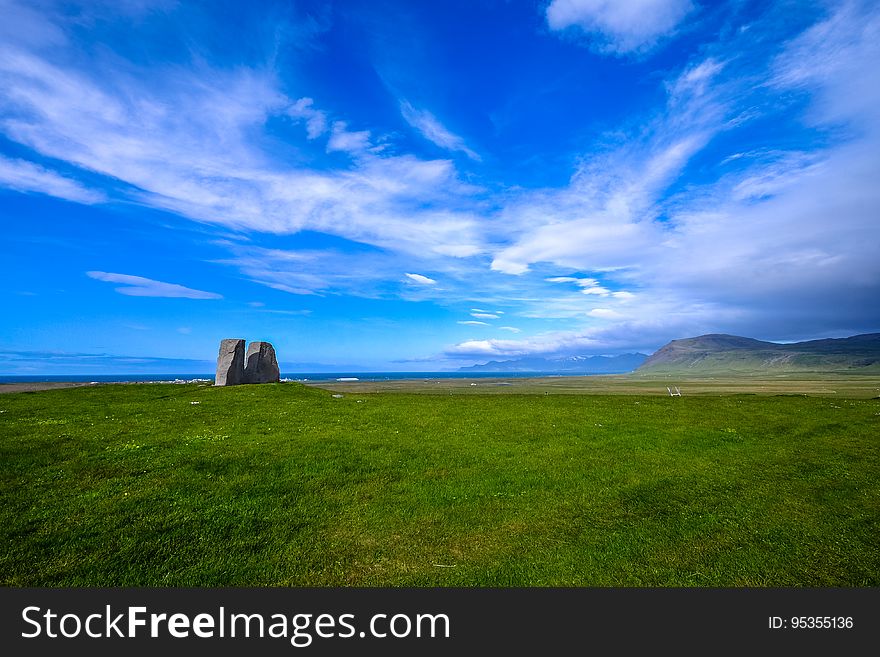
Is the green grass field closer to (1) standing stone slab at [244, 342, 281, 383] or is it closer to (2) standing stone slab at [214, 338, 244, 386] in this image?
(2) standing stone slab at [214, 338, 244, 386]

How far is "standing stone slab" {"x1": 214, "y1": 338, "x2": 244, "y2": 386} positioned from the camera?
4530 cm

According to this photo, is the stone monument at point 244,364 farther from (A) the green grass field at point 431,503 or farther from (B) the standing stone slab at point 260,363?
(A) the green grass field at point 431,503

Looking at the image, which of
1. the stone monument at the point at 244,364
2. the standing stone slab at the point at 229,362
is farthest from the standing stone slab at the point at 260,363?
the standing stone slab at the point at 229,362

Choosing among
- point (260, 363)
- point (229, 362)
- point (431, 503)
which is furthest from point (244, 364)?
point (431, 503)

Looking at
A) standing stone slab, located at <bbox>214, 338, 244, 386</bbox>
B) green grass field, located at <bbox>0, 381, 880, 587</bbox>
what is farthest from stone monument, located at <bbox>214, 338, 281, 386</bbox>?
green grass field, located at <bbox>0, 381, 880, 587</bbox>

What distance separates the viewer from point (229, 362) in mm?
45531

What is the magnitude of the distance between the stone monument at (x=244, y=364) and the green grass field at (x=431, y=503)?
22.7 m

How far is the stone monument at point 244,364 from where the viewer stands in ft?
149

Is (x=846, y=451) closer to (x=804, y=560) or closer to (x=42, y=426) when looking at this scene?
(x=804, y=560)

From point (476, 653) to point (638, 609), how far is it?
292cm

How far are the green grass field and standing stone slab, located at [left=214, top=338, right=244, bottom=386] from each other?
73.7 ft

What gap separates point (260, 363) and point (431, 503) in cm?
4336

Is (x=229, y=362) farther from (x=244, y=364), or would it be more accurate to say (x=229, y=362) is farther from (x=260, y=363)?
(x=260, y=363)

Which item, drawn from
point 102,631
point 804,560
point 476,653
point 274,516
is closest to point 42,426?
point 274,516
